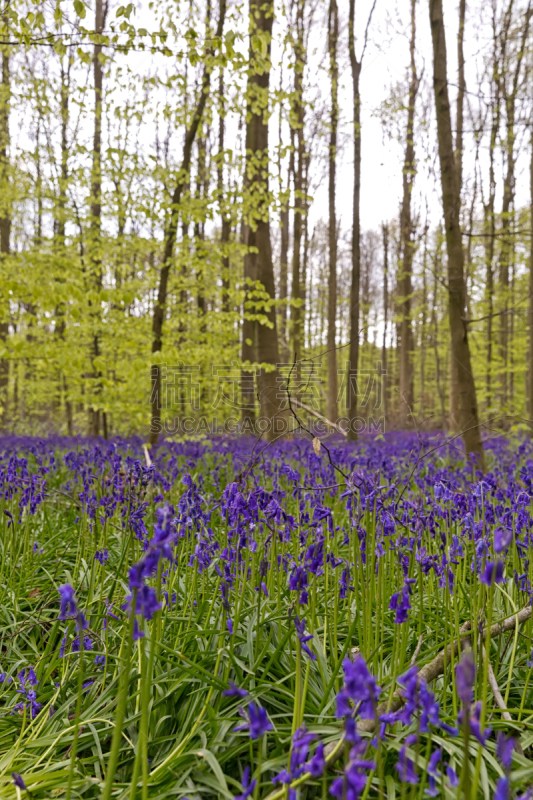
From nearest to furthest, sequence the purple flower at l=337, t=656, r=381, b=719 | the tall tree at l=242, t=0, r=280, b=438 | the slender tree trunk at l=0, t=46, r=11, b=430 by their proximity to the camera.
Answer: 1. the purple flower at l=337, t=656, r=381, b=719
2. the tall tree at l=242, t=0, r=280, b=438
3. the slender tree trunk at l=0, t=46, r=11, b=430

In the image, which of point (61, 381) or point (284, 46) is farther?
point (61, 381)

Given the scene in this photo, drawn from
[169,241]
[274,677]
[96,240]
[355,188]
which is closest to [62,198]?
[96,240]

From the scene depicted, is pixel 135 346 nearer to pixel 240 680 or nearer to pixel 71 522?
pixel 71 522

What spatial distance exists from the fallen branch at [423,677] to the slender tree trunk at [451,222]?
387 centimetres

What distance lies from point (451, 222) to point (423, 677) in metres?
5.33

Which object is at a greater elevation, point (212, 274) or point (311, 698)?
point (212, 274)

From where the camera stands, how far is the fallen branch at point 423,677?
4.03 ft

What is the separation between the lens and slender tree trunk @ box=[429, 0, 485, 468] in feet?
18.7

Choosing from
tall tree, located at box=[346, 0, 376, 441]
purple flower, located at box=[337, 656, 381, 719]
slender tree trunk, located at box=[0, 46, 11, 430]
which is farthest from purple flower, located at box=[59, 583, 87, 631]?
tall tree, located at box=[346, 0, 376, 441]

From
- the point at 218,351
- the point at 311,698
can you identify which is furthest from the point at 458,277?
the point at 311,698

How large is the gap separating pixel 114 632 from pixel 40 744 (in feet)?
1.80

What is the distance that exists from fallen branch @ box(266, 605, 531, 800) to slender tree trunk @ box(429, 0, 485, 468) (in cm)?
387

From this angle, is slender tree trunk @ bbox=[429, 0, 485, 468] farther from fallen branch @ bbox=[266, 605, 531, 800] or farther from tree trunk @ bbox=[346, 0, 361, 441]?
tree trunk @ bbox=[346, 0, 361, 441]

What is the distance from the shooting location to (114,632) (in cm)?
218
